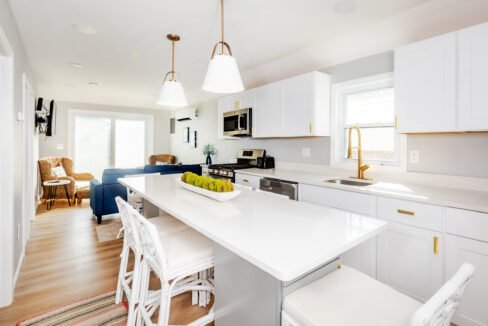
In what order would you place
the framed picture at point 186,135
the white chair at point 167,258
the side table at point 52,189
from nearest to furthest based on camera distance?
1. the white chair at point 167,258
2. the side table at point 52,189
3. the framed picture at point 186,135

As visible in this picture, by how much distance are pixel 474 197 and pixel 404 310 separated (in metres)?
1.30

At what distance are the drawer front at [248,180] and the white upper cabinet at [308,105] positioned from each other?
0.73m

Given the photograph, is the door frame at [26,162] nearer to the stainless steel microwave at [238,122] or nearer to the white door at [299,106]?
the stainless steel microwave at [238,122]

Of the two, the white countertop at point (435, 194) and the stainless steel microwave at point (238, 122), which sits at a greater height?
the stainless steel microwave at point (238, 122)

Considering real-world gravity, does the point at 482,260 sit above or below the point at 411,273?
above

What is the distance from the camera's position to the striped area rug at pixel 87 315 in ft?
5.78

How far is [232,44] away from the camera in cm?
298

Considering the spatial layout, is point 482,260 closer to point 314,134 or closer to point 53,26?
point 314,134

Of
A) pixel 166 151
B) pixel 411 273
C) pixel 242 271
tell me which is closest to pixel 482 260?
pixel 411 273

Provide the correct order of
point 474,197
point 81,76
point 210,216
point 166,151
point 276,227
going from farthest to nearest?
point 166,151, point 81,76, point 474,197, point 210,216, point 276,227

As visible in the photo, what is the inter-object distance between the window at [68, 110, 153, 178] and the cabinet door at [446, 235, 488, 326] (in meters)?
7.31

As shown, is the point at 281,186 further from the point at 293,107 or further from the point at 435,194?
the point at 435,194

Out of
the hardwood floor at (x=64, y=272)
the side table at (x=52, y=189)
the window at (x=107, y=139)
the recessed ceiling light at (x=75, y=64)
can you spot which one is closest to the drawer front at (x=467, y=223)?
the hardwood floor at (x=64, y=272)

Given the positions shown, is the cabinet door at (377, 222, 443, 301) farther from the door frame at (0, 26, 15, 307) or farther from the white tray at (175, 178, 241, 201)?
the door frame at (0, 26, 15, 307)
